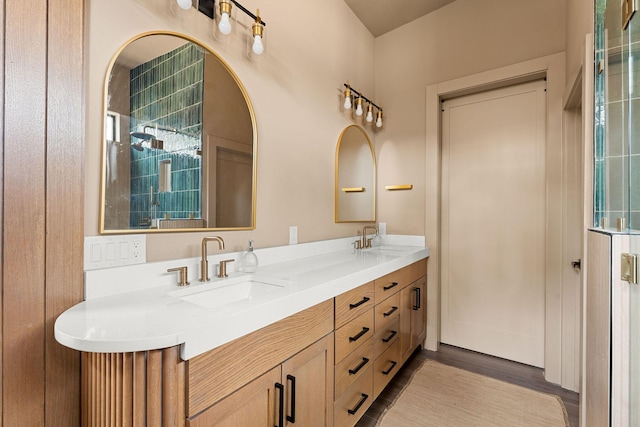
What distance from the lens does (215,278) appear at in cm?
139

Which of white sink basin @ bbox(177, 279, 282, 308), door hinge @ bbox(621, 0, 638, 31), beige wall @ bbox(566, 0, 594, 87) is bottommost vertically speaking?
white sink basin @ bbox(177, 279, 282, 308)

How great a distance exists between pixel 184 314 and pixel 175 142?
31.1 inches

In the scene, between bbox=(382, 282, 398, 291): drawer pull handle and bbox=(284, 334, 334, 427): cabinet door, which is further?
bbox=(382, 282, 398, 291): drawer pull handle

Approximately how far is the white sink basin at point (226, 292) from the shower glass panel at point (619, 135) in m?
1.33

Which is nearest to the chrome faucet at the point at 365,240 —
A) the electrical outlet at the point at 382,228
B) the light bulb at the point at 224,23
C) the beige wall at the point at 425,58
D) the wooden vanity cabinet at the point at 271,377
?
the electrical outlet at the point at 382,228

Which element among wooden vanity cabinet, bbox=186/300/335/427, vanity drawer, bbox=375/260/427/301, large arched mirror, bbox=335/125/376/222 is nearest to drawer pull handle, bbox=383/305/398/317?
vanity drawer, bbox=375/260/427/301

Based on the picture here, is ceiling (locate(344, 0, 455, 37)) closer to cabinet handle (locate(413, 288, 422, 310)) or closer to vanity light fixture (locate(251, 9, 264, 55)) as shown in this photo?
vanity light fixture (locate(251, 9, 264, 55))

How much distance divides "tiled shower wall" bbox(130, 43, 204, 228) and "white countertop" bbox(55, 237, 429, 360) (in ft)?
1.12

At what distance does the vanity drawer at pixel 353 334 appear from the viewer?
4.61 feet

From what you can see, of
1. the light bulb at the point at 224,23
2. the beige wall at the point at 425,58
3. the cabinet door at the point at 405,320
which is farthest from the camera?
the beige wall at the point at 425,58

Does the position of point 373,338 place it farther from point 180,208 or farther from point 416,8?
point 416,8

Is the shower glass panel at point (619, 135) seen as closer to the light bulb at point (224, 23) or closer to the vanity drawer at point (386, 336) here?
the vanity drawer at point (386, 336)

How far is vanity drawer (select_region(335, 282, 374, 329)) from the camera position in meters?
1.41

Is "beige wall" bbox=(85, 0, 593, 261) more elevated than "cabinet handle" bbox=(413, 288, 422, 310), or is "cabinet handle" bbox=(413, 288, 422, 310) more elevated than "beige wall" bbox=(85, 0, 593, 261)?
"beige wall" bbox=(85, 0, 593, 261)
